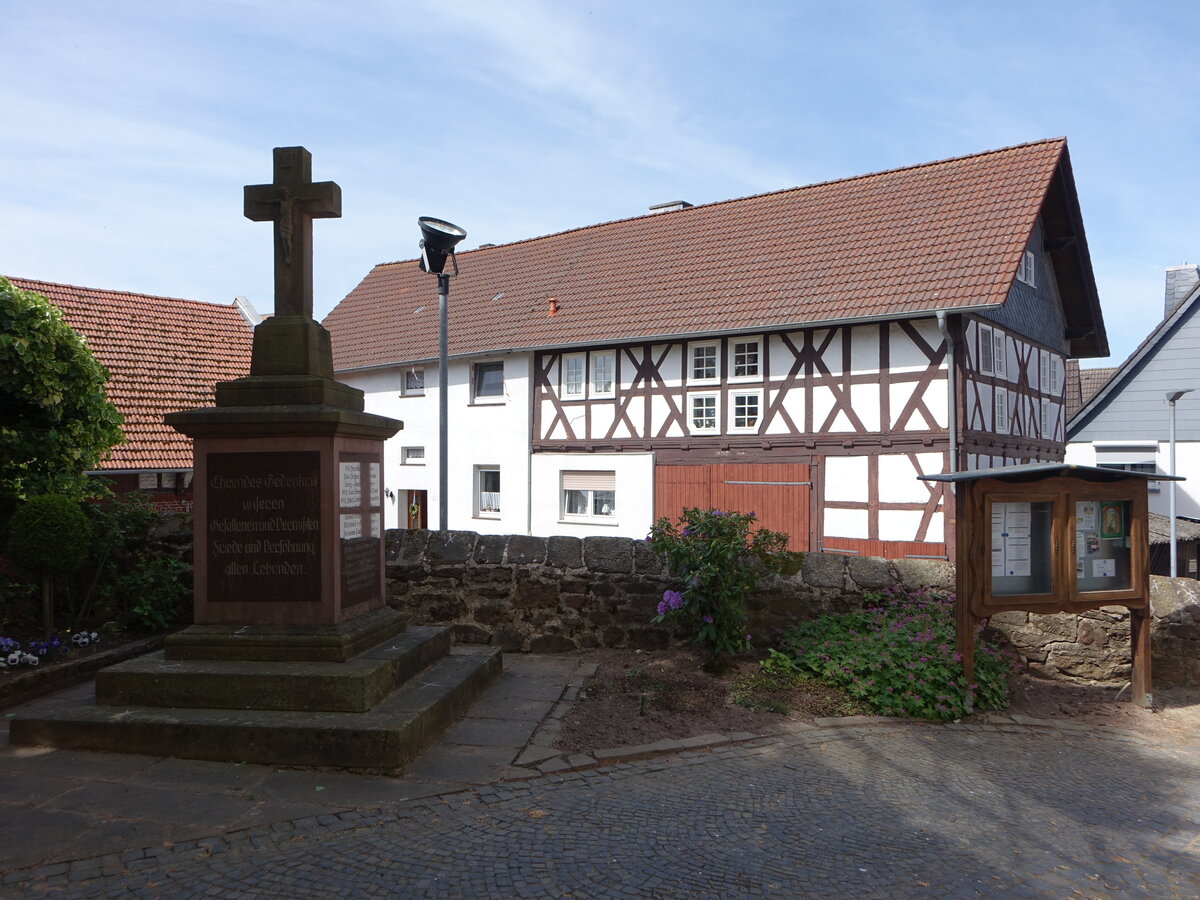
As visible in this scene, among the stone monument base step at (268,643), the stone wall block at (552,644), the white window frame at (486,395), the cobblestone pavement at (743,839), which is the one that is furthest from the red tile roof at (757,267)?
the stone monument base step at (268,643)

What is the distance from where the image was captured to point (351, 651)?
5848 millimetres

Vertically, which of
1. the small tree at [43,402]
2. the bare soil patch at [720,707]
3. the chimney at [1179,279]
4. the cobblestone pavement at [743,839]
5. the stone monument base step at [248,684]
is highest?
the chimney at [1179,279]

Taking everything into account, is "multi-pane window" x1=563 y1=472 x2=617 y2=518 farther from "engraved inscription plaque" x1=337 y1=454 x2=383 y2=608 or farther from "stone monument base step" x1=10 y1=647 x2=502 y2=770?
"stone monument base step" x1=10 y1=647 x2=502 y2=770

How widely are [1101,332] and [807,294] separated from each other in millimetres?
9622

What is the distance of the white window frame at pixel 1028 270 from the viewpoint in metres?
18.5

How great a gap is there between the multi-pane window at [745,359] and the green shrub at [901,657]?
37.6ft

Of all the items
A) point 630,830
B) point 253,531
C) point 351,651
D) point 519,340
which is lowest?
point 630,830

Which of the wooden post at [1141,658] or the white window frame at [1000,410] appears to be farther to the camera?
the white window frame at [1000,410]

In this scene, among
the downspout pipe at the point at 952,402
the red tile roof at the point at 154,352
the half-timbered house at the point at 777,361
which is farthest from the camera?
the half-timbered house at the point at 777,361

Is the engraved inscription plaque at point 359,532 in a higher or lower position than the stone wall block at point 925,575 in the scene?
higher

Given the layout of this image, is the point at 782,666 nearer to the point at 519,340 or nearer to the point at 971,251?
the point at 971,251

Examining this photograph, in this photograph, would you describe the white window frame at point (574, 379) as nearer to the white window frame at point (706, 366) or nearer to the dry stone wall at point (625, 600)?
the white window frame at point (706, 366)

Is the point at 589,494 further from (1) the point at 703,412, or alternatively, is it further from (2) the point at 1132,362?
(2) the point at 1132,362

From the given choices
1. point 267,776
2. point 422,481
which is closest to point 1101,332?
point 422,481
